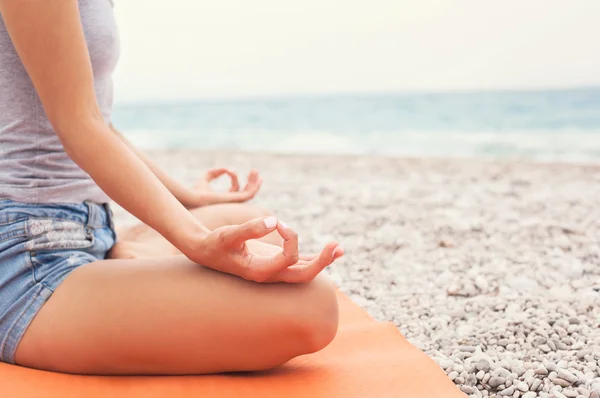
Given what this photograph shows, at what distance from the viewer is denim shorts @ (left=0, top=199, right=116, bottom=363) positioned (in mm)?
1413

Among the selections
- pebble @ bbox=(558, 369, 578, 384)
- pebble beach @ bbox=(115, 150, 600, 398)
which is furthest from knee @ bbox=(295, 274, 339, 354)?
pebble @ bbox=(558, 369, 578, 384)

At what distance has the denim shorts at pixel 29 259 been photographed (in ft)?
4.64

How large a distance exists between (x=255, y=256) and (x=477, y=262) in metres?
1.99

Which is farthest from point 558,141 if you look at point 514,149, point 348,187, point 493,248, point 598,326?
point 598,326

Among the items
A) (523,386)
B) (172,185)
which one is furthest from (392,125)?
(523,386)

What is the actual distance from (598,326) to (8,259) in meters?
1.94

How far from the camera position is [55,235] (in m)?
1.49

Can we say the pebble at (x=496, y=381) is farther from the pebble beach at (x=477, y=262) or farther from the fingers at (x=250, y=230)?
the fingers at (x=250, y=230)

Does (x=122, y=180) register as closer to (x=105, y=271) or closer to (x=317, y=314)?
(x=105, y=271)

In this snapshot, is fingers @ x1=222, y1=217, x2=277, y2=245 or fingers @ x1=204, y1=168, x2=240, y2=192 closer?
fingers @ x1=222, y1=217, x2=277, y2=245

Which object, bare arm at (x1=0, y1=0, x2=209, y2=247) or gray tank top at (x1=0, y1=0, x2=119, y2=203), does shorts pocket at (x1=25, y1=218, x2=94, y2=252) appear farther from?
bare arm at (x1=0, y1=0, x2=209, y2=247)

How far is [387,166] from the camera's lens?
25.1 feet

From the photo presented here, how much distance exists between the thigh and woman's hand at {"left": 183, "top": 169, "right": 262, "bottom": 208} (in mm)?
752

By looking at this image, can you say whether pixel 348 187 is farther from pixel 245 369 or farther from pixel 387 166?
pixel 245 369
